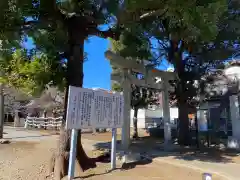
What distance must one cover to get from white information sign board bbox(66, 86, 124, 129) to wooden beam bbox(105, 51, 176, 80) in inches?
78.2

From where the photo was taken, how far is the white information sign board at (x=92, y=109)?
5.75 metres

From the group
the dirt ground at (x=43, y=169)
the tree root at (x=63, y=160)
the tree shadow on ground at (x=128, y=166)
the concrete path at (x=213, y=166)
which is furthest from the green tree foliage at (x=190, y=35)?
the tree root at (x=63, y=160)

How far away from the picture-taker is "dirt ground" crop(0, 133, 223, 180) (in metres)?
6.10

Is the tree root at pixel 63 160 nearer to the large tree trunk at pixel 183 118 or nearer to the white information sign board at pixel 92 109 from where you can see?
the white information sign board at pixel 92 109

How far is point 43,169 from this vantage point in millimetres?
7418

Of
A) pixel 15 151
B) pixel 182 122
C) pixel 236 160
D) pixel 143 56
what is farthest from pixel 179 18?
pixel 15 151

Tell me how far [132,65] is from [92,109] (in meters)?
3.66

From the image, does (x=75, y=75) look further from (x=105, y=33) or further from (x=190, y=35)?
(x=190, y=35)

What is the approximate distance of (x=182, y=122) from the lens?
38.4 feet

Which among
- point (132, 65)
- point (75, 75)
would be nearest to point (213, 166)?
point (132, 65)

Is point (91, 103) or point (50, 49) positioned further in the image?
point (50, 49)

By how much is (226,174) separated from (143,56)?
14.9ft

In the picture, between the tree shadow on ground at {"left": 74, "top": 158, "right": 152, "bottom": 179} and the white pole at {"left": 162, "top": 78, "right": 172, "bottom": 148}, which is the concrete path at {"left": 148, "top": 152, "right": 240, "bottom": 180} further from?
the white pole at {"left": 162, "top": 78, "right": 172, "bottom": 148}

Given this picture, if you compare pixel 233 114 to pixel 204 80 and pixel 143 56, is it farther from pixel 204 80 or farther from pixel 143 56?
pixel 143 56
